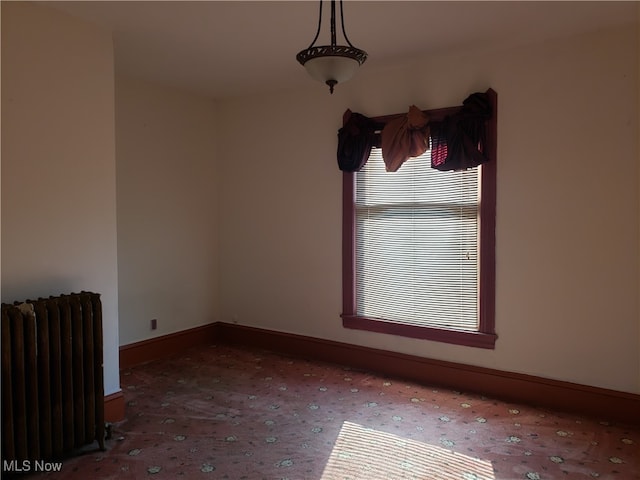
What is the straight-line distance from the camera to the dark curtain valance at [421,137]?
3.69 metres

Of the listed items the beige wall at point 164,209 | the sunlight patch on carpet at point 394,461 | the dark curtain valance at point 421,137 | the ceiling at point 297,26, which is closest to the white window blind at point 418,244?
the dark curtain valance at point 421,137

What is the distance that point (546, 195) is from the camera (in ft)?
11.6

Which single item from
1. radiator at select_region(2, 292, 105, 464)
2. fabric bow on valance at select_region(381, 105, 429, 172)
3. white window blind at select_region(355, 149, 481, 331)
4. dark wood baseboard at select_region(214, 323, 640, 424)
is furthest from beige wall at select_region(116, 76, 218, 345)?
fabric bow on valance at select_region(381, 105, 429, 172)

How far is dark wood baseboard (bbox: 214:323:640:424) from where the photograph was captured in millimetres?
3334

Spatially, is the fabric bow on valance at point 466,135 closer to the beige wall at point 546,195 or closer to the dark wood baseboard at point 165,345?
the beige wall at point 546,195

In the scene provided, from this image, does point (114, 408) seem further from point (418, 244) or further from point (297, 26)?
point (297, 26)

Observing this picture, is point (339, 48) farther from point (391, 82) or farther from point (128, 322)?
point (128, 322)

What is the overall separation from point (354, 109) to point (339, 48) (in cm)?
216

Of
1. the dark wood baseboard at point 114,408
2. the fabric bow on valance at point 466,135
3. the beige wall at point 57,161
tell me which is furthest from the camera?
the fabric bow on valance at point 466,135

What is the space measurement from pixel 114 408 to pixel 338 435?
1.50 m

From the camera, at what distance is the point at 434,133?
3895 millimetres

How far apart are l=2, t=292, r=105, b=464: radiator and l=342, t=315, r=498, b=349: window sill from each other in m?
2.21

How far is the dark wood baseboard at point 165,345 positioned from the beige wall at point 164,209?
67mm

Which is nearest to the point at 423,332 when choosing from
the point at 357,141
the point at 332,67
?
the point at 357,141
